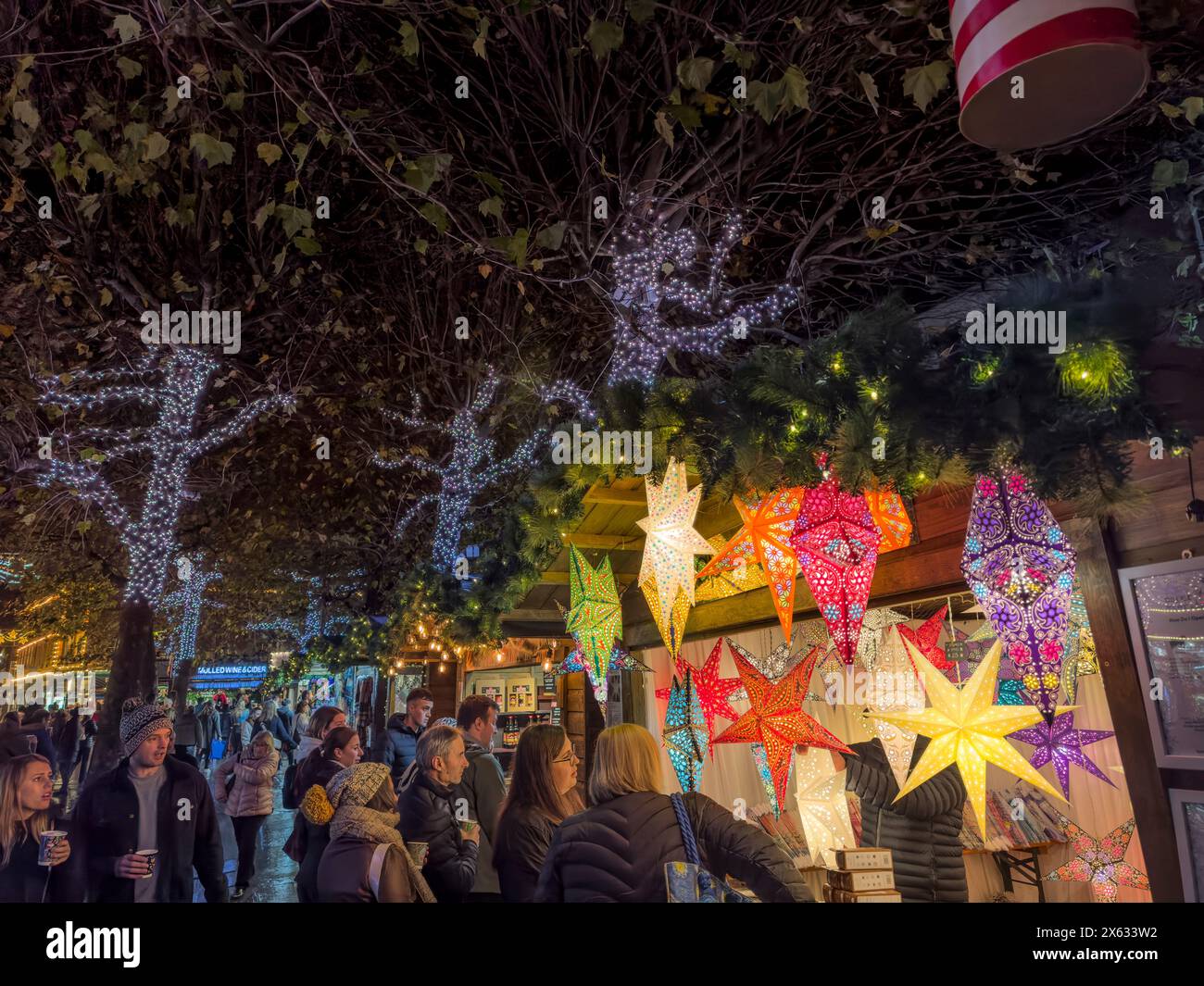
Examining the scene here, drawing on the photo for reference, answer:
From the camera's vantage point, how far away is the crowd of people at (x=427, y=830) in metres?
2.78

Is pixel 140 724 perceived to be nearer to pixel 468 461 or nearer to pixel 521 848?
pixel 521 848

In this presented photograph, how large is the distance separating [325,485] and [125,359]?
3.90 meters

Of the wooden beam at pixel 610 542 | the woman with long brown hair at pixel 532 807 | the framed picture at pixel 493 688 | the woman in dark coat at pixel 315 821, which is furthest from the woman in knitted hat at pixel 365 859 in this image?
the framed picture at pixel 493 688

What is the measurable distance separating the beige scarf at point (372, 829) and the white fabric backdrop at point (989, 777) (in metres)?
1.88

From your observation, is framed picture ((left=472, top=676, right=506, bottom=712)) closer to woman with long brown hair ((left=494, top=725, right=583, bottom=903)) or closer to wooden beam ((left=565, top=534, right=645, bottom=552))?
wooden beam ((left=565, top=534, right=645, bottom=552))

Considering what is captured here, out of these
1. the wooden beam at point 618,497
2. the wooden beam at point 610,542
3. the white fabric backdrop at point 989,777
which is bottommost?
the white fabric backdrop at point 989,777

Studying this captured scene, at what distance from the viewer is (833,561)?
3.05m

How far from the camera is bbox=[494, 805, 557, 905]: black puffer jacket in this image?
3.60 metres

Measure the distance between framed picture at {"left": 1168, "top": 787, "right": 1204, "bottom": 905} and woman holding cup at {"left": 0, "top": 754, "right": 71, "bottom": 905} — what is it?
18.2 feet

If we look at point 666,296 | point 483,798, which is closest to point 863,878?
point 483,798

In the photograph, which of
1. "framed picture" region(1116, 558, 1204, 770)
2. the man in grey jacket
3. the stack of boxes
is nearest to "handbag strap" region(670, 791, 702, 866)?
the stack of boxes

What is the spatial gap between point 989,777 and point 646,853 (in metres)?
5.43

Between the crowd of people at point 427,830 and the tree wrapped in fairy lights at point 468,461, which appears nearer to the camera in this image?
the crowd of people at point 427,830

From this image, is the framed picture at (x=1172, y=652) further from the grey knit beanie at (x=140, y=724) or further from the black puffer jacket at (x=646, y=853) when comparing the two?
the grey knit beanie at (x=140, y=724)
